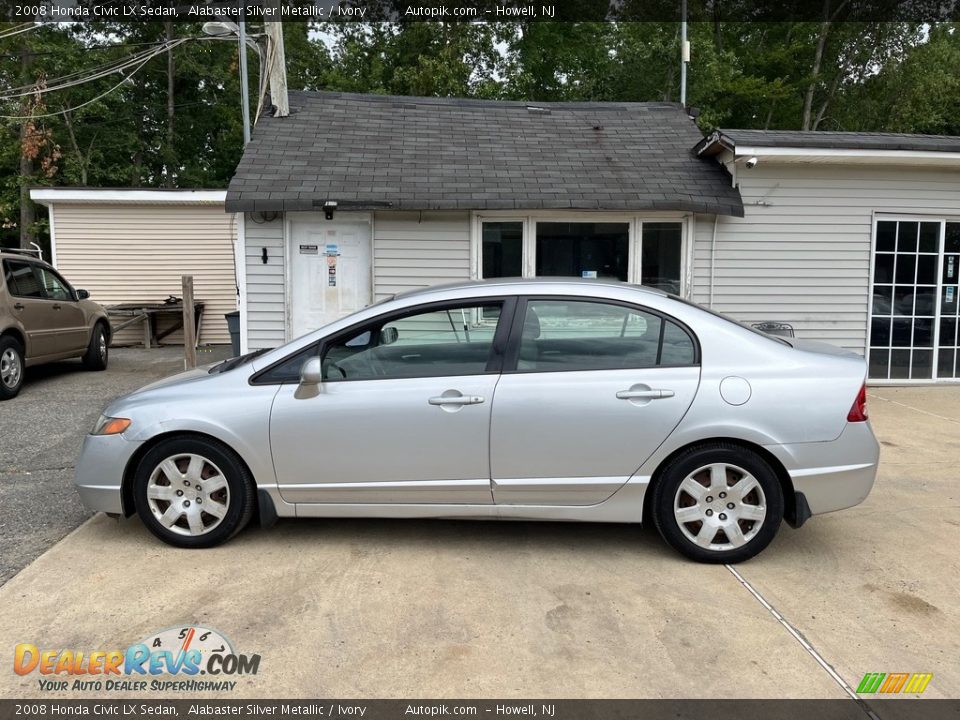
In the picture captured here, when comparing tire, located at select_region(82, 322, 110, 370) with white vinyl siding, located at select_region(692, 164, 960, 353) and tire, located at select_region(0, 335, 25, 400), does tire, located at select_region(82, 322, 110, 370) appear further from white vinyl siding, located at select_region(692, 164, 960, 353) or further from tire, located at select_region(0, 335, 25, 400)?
white vinyl siding, located at select_region(692, 164, 960, 353)

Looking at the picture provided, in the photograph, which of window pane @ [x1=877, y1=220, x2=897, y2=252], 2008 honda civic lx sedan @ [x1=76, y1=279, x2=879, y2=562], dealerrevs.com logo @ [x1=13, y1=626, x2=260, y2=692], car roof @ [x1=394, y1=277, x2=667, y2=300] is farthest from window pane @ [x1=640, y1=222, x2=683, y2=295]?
dealerrevs.com logo @ [x1=13, y1=626, x2=260, y2=692]

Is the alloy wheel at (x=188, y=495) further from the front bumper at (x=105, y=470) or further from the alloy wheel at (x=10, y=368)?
the alloy wheel at (x=10, y=368)

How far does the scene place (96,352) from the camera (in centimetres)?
1070

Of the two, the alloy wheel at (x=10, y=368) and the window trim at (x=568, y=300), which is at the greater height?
the window trim at (x=568, y=300)

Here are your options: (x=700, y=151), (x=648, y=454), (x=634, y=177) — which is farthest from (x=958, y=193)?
(x=648, y=454)

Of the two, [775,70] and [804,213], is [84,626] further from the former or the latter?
[775,70]

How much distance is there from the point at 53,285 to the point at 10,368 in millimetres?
1692

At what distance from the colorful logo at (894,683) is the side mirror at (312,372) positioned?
110 inches

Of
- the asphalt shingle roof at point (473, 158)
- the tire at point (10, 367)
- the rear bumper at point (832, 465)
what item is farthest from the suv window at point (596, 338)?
the tire at point (10, 367)

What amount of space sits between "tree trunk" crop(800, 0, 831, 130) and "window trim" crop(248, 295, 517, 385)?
26.5 m

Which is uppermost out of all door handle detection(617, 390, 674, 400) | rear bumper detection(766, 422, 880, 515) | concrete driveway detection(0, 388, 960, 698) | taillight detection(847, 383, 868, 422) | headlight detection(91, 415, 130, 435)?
door handle detection(617, 390, 674, 400)

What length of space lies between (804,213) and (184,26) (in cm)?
2446

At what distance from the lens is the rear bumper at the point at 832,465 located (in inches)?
147

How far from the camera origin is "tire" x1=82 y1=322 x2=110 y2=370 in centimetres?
1063
